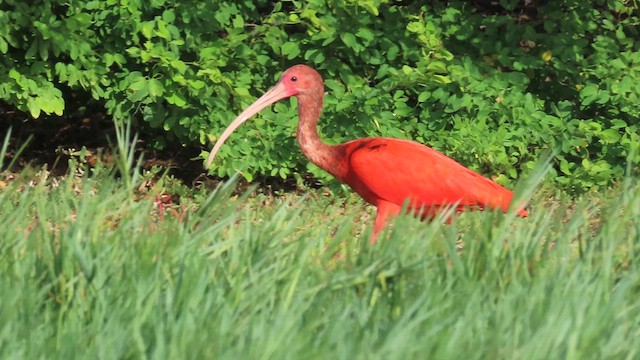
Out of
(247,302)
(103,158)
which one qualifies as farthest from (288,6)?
(247,302)

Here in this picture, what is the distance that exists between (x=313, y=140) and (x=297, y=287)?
125 inches

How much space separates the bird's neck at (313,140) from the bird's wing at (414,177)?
0.25 m

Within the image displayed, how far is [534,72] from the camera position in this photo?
833 centimetres

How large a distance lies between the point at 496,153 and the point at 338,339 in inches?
185

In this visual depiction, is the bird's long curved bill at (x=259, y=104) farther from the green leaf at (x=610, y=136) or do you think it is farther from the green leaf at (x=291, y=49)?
the green leaf at (x=610, y=136)

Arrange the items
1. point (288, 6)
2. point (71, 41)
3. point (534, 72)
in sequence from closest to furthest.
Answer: point (71, 41), point (534, 72), point (288, 6)

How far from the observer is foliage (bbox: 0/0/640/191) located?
750 cm

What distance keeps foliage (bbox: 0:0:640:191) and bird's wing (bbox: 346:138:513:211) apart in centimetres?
139

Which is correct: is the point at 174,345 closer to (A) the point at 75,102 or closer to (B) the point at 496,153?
(B) the point at 496,153

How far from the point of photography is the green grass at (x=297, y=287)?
3.05 m

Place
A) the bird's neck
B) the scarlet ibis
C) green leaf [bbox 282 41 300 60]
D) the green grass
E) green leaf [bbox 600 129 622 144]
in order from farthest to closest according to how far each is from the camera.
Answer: green leaf [bbox 600 129 622 144]
green leaf [bbox 282 41 300 60]
the bird's neck
the scarlet ibis
the green grass

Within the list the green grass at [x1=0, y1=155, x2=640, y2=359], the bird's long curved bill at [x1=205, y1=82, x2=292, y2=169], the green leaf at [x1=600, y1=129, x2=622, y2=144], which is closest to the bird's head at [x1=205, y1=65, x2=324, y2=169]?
the bird's long curved bill at [x1=205, y1=82, x2=292, y2=169]

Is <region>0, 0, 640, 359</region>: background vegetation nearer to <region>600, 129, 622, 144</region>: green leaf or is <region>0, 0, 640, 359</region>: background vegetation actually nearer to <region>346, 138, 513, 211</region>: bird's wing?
<region>600, 129, 622, 144</region>: green leaf

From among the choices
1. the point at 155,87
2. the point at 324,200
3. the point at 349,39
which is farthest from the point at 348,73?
the point at 155,87
